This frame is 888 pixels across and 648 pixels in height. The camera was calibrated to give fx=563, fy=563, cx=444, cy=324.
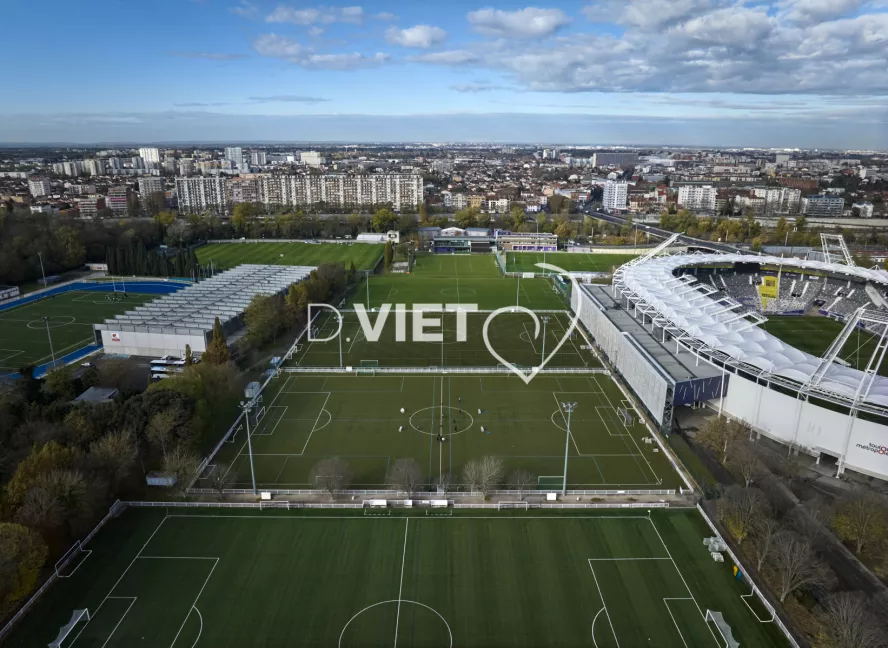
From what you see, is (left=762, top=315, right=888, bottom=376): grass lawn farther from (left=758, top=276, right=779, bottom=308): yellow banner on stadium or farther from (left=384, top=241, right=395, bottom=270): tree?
(left=384, top=241, right=395, bottom=270): tree

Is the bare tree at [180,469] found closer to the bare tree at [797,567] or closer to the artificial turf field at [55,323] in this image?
the artificial turf field at [55,323]

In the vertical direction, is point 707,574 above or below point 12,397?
below

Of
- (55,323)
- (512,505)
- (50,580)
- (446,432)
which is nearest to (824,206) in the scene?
(446,432)

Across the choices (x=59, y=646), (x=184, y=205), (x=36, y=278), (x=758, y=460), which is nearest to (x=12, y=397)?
(x=59, y=646)

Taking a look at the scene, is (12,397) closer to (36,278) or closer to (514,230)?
(36,278)

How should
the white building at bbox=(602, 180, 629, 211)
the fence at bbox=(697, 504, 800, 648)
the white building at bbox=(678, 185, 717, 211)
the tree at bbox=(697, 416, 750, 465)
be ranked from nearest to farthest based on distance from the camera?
the fence at bbox=(697, 504, 800, 648) < the tree at bbox=(697, 416, 750, 465) < the white building at bbox=(678, 185, 717, 211) < the white building at bbox=(602, 180, 629, 211)

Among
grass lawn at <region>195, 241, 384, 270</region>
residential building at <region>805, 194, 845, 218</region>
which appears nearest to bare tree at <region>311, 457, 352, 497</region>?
grass lawn at <region>195, 241, 384, 270</region>
